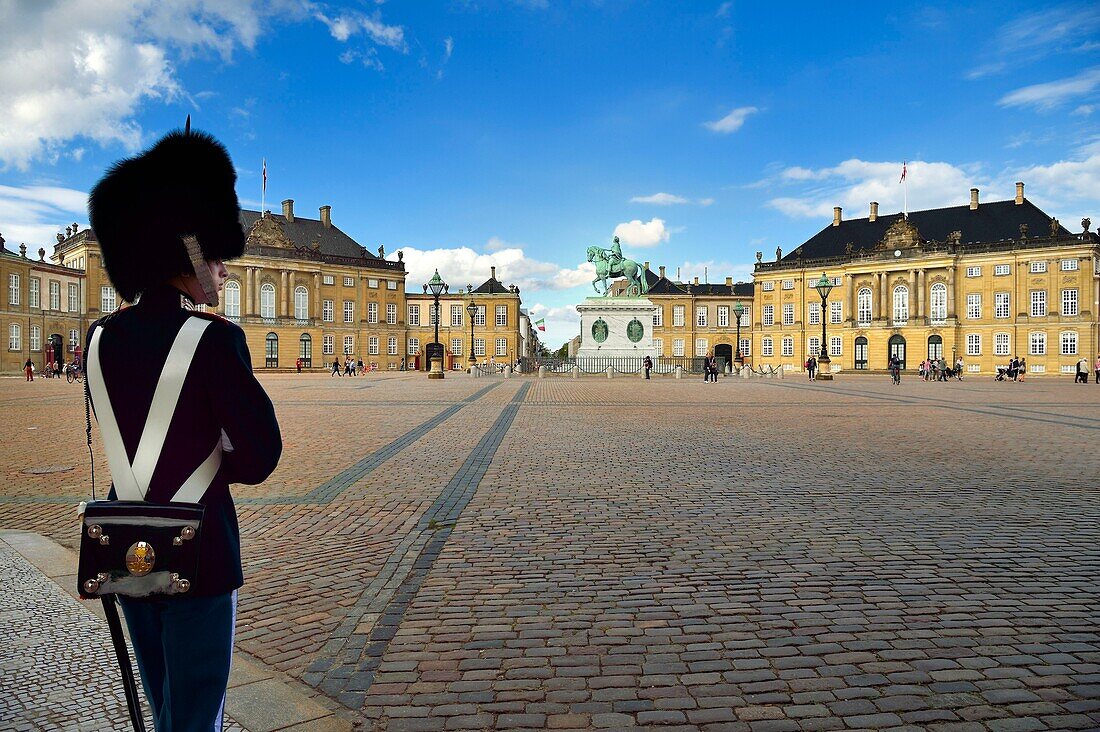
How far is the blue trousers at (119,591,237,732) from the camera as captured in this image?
1.91 metres

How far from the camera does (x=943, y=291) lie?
217 ft

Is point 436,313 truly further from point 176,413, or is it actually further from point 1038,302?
point 1038,302

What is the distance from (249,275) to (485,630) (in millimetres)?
72834

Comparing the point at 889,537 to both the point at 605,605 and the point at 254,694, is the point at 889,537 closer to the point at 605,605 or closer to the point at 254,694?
the point at 605,605

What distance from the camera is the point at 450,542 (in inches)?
226

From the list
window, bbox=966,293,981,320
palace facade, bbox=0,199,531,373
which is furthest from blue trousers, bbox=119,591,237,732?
window, bbox=966,293,981,320

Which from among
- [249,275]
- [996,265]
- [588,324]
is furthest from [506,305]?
[996,265]

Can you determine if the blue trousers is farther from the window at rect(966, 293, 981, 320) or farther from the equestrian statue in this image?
the window at rect(966, 293, 981, 320)

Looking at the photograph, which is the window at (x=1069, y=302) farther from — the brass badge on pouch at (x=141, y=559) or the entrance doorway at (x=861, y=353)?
the brass badge on pouch at (x=141, y=559)

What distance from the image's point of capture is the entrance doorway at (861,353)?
230ft

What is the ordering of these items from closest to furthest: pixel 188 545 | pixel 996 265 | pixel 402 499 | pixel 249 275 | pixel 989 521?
pixel 188 545 < pixel 989 521 < pixel 402 499 < pixel 996 265 < pixel 249 275

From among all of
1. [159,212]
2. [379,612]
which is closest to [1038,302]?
[379,612]

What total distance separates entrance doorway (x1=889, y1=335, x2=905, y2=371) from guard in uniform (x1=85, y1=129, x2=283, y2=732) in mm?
74264

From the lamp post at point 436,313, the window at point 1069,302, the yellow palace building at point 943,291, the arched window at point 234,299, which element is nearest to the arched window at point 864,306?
the yellow palace building at point 943,291
